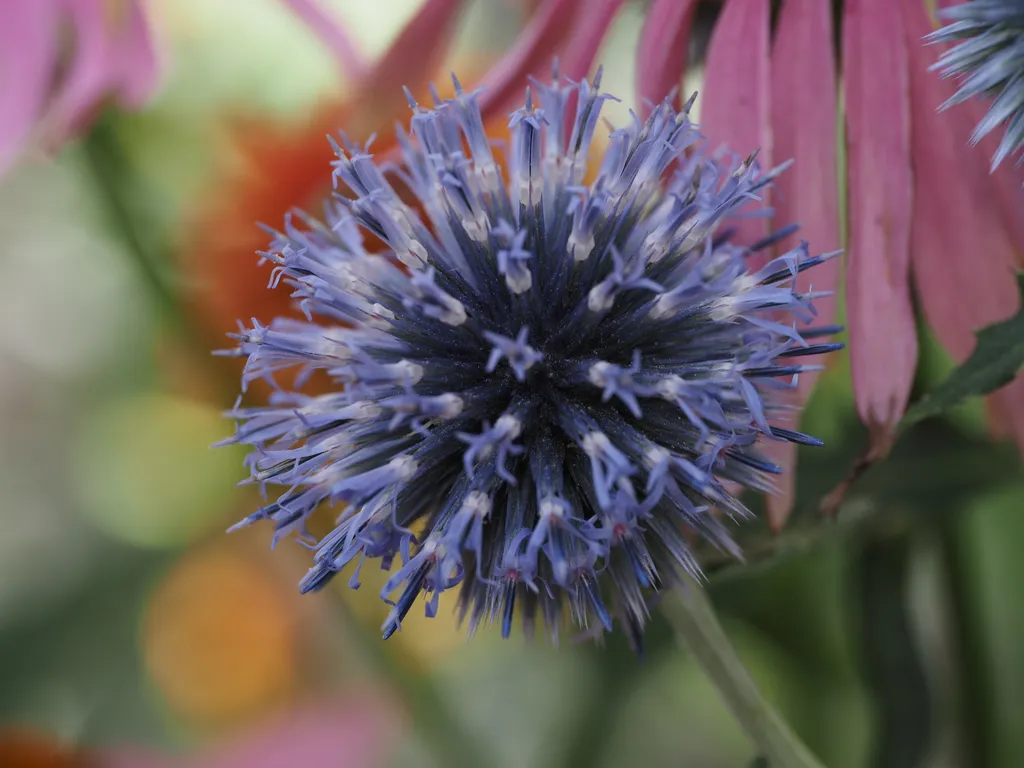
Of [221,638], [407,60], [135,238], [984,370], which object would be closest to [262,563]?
[221,638]

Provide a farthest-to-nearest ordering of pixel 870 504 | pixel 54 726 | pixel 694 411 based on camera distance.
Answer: pixel 54 726
pixel 870 504
pixel 694 411

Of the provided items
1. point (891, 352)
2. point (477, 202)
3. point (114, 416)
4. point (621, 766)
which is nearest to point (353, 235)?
point (477, 202)

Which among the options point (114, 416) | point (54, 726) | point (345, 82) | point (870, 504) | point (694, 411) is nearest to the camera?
point (694, 411)

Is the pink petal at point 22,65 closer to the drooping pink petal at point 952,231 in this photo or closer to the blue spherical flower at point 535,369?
the blue spherical flower at point 535,369

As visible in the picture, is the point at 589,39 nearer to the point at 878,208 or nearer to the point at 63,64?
the point at 878,208

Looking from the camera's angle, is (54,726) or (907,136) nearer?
(907,136)

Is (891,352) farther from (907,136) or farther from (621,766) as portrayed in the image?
(621,766)

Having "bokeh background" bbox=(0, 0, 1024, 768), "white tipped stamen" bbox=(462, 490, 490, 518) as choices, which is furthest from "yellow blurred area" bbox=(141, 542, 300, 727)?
"white tipped stamen" bbox=(462, 490, 490, 518)
